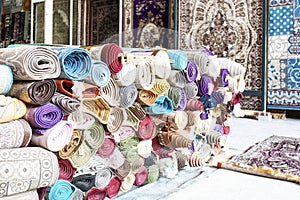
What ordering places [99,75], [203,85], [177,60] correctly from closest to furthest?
[99,75] < [177,60] < [203,85]

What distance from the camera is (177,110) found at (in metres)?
1.51

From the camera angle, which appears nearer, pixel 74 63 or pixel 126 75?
pixel 74 63

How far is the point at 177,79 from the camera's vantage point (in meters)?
1.49

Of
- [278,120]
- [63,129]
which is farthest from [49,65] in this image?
[278,120]

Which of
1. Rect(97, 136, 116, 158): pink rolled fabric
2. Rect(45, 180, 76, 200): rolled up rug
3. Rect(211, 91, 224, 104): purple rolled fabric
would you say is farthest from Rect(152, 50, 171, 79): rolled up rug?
Rect(45, 180, 76, 200): rolled up rug

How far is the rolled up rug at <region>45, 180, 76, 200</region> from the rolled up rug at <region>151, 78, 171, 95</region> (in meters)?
0.52

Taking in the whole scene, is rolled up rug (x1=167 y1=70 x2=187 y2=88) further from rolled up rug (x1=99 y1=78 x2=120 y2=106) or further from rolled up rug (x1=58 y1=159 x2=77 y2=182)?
rolled up rug (x1=58 y1=159 x2=77 y2=182)

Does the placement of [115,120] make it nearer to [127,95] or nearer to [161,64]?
[127,95]

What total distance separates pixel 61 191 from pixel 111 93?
0.37 meters

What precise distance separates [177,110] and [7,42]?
17.2ft

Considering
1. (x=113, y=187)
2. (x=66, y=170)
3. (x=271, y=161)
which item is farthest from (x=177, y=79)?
(x=271, y=161)

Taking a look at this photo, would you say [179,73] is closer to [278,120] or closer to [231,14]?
[278,120]

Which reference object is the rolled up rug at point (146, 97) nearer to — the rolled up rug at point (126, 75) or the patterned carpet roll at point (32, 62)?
the rolled up rug at point (126, 75)

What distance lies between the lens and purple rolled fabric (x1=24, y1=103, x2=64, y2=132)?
35.2 inches
